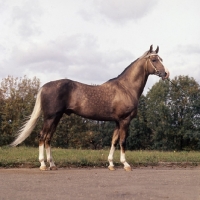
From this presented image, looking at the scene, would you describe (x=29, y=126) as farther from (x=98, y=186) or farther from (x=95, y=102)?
(x=98, y=186)

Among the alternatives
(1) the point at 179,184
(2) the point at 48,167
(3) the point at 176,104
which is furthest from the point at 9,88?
(1) the point at 179,184

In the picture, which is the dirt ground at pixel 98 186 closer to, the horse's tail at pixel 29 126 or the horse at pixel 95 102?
the horse's tail at pixel 29 126

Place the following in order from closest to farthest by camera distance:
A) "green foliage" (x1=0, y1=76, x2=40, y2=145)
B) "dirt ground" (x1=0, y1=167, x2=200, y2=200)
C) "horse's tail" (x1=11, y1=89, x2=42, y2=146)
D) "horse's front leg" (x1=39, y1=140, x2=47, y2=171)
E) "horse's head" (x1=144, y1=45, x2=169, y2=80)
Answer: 1. "dirt ground" (x1=0, y1=167, x2=200, y2=200)
2. "horse's front leg" (x1=39, y1=140, x2=47, y2=171)
3. "horse's tail" (x1=11, y1=89, x2=42, y2=146)
4. "horse's head" (x1=144, y1=45, x2=169, y2=80)
5. "green foliage" (x1=0, y1=76, x2=40, y2=145)

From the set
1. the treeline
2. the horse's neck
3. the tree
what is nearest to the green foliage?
the treeline

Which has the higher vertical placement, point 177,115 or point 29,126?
point 177,115

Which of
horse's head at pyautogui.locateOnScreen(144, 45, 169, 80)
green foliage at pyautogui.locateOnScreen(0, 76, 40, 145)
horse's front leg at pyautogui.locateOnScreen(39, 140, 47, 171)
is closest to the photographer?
horse's front leg at pyautogui.locateOnScreen(39, 140, 47, 171)

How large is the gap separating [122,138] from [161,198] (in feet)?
14.9

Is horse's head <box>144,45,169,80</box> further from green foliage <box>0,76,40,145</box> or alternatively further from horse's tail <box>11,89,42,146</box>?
green foliage <box>0,76,40,145</box>

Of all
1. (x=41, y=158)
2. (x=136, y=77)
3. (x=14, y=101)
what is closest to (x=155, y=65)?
(x=136, y=77)

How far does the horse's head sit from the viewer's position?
1081cm

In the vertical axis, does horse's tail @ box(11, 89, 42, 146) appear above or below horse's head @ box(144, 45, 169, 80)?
below

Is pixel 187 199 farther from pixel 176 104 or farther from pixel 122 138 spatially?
pixel 176 104

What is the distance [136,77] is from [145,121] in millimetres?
52840

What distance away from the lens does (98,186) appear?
7.07 meters
